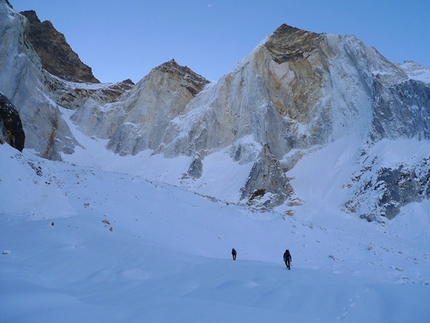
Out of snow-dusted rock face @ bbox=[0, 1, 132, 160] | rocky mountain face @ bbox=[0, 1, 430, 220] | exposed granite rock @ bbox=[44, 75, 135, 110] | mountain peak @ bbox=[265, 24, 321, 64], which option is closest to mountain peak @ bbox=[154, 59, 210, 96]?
rocky mountain face @ bbox=[0, 1, 430, 220]

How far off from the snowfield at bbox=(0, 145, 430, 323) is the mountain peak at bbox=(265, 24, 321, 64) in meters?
38.5

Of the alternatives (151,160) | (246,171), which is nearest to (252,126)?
(246,171)

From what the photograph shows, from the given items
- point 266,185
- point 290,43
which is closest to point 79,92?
point 290,43

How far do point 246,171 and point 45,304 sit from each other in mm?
38740

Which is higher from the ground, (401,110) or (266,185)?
(401,110)

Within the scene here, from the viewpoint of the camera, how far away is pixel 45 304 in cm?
502

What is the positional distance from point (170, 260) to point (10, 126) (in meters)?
16.9

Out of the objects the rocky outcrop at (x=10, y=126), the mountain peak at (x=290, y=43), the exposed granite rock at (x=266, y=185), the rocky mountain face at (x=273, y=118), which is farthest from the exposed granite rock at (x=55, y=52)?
the rocky outcrop at (x=10, y=126)

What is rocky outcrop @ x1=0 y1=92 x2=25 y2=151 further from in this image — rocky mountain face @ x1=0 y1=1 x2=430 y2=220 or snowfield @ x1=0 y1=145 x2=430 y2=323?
rocky mountain face @ x1=0 y1=1 x2=430 y2=220

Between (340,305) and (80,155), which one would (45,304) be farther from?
(80,155)

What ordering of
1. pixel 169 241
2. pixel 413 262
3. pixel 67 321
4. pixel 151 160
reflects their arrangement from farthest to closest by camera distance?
pixel 151 160, pixel 413 262, pixel 169 241, pixel 67 321

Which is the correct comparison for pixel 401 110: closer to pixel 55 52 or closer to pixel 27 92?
pixel 27 92

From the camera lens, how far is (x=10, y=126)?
20500 millimetres

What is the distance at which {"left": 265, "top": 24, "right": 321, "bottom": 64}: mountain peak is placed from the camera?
56.1 m
